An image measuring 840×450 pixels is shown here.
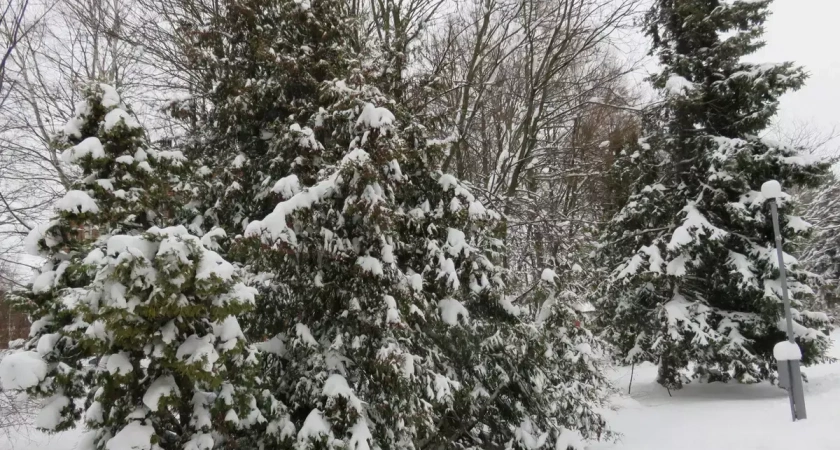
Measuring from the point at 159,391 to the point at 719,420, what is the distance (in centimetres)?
830

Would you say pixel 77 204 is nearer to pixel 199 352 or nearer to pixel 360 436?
pixel 199 352

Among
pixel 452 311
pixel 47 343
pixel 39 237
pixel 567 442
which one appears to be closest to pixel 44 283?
pixel 39 237

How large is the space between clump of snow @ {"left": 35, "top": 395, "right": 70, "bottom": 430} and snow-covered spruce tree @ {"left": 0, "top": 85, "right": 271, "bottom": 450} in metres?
0.01

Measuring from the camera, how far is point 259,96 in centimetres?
657

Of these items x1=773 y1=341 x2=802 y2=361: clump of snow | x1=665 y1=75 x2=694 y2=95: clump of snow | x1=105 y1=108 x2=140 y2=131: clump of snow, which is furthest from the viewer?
x1=665 y1=75 x2=694 y2=95: clump of snow

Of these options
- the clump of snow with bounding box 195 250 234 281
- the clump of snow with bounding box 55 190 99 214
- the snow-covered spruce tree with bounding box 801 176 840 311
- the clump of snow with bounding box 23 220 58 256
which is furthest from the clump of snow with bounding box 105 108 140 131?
the snow-covered spruce tree with bounding box 801 176 840 311

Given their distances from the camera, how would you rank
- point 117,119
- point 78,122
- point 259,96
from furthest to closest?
point 259,96 → point 78,122 → point 117,119

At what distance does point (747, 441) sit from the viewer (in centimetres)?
699

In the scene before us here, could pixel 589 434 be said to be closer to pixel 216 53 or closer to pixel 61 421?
pixel 61 421

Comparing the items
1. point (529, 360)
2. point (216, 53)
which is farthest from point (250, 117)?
point (529, 360)

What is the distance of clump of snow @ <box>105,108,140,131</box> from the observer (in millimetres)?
4859

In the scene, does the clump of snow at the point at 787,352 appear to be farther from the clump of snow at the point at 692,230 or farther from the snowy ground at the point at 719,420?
the clump of snow at the point at 692,230

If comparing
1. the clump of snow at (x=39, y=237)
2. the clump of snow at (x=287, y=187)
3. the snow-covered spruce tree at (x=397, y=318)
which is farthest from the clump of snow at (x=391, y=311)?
the clump of snow at (x=39, y=237)

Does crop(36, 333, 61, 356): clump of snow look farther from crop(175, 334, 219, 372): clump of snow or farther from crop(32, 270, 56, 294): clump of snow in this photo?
crop(175, 334, 219, 372): clump of snow
